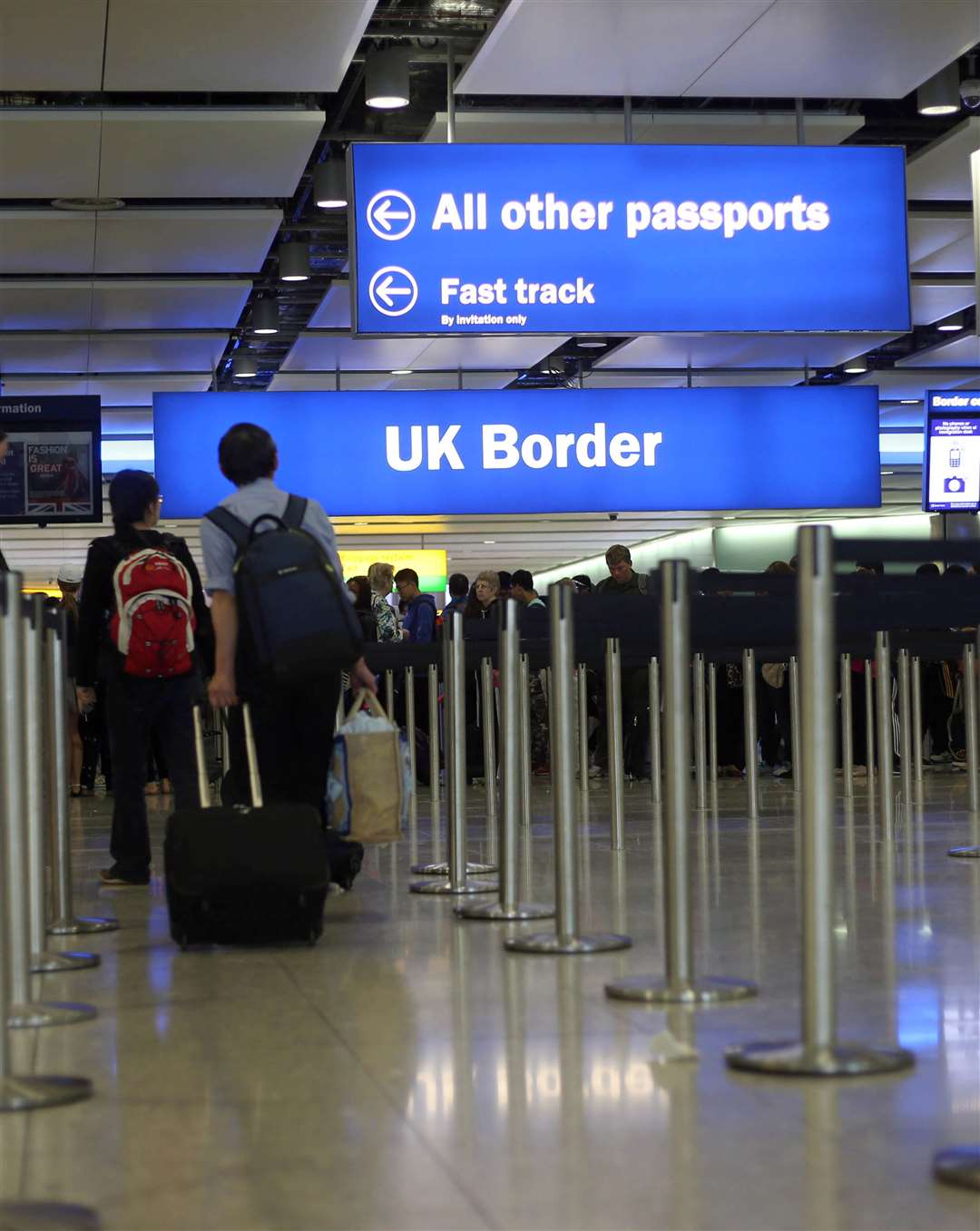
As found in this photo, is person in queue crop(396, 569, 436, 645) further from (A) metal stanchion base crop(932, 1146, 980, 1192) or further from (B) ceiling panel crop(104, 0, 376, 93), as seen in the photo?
(A) metal stanchion base crop(932, 1146, 980, 1192)

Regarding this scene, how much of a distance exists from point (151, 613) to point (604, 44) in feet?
14.3

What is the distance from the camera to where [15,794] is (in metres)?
3.21

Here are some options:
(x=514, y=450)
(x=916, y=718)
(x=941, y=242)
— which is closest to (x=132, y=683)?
(x=514, y=450)

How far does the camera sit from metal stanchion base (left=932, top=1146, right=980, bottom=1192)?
90.9 inches

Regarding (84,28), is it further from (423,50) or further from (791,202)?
(791,202)

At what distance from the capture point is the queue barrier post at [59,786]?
16.7 feet

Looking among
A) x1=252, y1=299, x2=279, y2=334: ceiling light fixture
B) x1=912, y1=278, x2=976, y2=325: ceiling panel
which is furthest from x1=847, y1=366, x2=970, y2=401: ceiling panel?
x1=252, y1=299, x2=279, y2=334: ceiling light fixture

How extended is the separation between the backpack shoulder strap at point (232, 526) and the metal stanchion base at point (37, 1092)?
237 cm

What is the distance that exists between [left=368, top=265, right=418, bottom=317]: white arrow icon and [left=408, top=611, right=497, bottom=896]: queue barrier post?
2.22 metres

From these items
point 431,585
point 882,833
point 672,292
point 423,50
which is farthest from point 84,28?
point 431,585

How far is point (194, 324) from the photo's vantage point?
606 inches

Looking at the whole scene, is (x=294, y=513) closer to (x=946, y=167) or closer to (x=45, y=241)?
(x=946, y=167)

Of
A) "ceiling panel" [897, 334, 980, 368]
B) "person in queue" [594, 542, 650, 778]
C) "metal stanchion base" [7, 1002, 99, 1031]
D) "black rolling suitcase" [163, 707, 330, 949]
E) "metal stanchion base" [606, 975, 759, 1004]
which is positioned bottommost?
"metal stanchion base" [7, 1002, 99, 1031]

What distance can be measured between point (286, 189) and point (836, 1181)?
9.98 m
